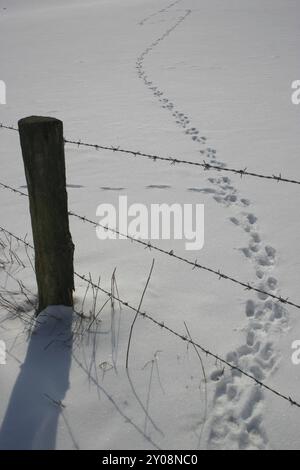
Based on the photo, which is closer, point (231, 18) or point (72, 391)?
point (72, 391)

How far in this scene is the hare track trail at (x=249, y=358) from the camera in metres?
1.76

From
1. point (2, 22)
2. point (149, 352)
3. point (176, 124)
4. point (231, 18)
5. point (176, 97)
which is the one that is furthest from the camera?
Result: point (2, 22)

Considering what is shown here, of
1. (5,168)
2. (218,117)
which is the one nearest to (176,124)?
(218,117)

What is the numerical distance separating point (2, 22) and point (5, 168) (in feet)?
64.5

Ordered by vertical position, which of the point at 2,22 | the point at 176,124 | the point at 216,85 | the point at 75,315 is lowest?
the point at 75,315

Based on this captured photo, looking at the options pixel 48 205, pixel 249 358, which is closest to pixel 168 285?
pixel 249 358

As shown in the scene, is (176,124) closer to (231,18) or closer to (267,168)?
(267,168)

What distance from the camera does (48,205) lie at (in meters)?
1.95

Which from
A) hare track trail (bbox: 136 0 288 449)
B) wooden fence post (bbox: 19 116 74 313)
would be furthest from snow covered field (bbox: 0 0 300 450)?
wooden fence post (bbox: 19 116 74 313)

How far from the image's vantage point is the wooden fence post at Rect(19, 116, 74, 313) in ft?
5.94

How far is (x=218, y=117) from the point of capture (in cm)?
634

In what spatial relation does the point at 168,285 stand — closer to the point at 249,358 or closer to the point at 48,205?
the point at 249,358
